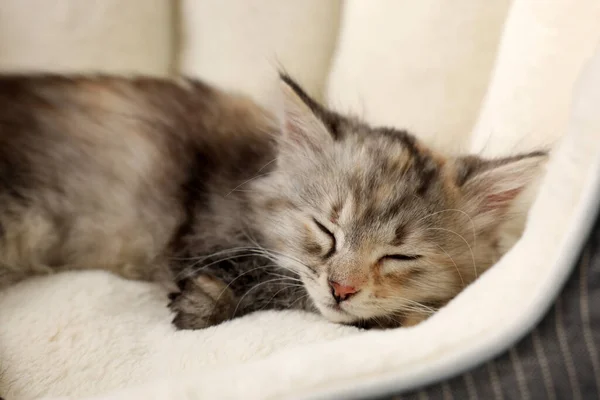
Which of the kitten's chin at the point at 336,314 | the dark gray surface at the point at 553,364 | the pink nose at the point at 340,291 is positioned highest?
the dark gray surface at the point at 553,364

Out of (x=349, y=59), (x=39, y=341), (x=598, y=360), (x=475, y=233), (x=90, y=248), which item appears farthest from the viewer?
(x=349, y=59)

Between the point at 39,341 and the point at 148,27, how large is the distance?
0.99m

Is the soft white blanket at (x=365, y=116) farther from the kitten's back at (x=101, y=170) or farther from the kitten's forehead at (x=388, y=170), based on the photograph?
the kitten's forehead at (x=388, y=170)

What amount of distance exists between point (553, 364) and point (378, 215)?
46cm

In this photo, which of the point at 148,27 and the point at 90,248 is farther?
the point at 148,27

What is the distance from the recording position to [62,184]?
125 centimetres

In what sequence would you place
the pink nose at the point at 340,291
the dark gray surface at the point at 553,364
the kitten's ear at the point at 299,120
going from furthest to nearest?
1. the kitten's ear at the point at 299,120
2. the pink nose at the point at 340,291
3. the dark gray surface at the point at 553,364

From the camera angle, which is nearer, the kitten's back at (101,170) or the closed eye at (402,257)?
the closed eye at (402,257)

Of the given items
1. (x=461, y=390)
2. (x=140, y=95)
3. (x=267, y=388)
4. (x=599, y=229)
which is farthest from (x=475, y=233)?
(x=140, y=95)

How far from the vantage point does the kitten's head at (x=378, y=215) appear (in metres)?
1.05

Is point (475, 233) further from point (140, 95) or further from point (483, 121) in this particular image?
point (140, 95)

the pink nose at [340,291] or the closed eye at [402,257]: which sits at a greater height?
the closed eye at [402,257]

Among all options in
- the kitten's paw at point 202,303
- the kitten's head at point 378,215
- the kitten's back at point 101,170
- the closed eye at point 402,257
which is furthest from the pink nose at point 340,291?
the kitten's back at point 101,170

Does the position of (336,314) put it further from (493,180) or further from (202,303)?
(493,180)
